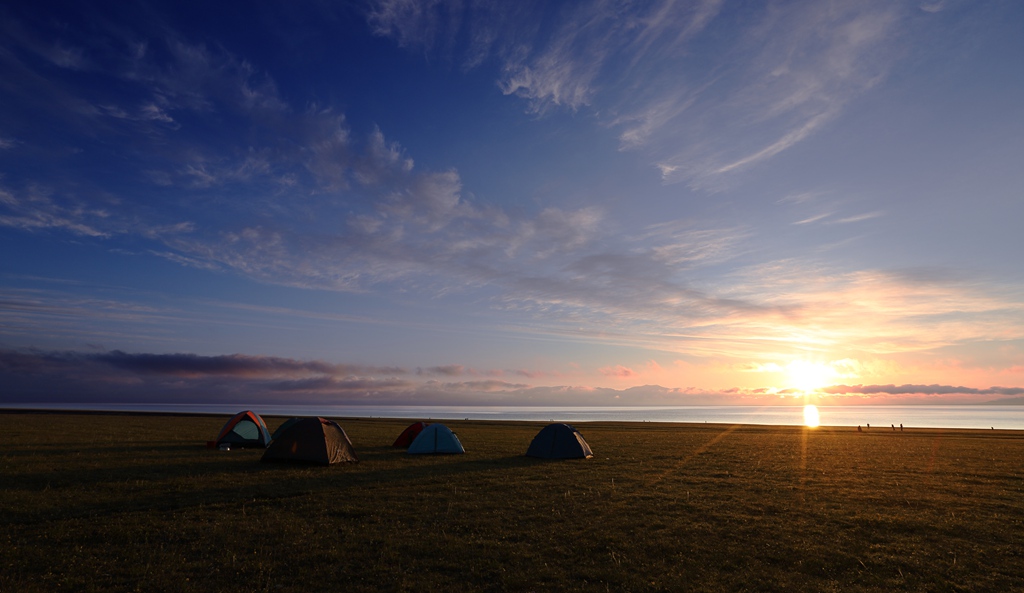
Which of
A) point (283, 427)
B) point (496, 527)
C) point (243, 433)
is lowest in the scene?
point (243, 433)

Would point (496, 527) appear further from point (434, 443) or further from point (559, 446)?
point (434, 443)

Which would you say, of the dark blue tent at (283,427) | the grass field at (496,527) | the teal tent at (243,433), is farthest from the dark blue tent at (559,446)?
the teal tent at (243,433)

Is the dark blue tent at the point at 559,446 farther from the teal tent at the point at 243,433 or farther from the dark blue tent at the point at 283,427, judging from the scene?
the teal tent at the point at 243,433

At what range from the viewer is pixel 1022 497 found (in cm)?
1809

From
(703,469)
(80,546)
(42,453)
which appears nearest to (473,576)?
(80,546)

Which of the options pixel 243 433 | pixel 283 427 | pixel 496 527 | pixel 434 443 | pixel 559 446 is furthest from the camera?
pixel 243 433

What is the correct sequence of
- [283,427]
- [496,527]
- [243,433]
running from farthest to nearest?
[243,433] < [283,427] < [496,527]

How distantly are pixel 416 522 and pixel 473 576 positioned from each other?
13.9 feet

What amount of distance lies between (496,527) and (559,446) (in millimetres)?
14853

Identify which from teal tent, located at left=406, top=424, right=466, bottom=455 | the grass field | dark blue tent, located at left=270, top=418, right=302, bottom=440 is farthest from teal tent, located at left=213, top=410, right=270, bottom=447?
teal tent, located at left=406, top=424, right=466, bottom=455

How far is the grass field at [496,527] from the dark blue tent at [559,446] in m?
3.16

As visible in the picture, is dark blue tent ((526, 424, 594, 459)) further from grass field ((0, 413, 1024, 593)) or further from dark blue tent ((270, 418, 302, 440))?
dark blue tent ((270, 418, 302, 440))

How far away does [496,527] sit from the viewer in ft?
43.4

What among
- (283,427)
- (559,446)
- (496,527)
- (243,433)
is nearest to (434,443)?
(559,446)
